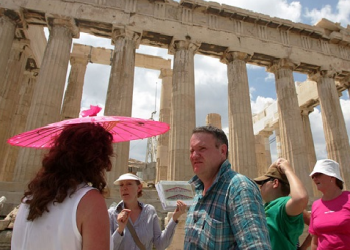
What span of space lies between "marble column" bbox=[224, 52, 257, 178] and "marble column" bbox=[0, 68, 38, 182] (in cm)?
1443

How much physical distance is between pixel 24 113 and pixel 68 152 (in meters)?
20.2

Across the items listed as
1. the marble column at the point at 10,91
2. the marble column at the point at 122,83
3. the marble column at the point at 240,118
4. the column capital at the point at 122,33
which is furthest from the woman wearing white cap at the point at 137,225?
the marble column at the point at 10,91

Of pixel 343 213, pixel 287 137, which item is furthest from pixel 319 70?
pixel 343 213

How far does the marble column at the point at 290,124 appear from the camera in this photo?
54.5 ft

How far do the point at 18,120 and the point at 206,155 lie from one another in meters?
19.8

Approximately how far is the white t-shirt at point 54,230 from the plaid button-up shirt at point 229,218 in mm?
941

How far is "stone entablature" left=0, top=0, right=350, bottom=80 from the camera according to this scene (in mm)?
15781

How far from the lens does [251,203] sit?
1.89 m

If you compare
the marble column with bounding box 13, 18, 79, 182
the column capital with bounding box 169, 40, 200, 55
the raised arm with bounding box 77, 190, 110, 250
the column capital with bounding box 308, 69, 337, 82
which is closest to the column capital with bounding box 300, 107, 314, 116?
the column capital with bounding box 308, 69, 337, 82

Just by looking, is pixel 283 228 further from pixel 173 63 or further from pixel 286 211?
pixel 173 63

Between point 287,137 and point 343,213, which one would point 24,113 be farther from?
Result: point 343,213

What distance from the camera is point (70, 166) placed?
1950mm

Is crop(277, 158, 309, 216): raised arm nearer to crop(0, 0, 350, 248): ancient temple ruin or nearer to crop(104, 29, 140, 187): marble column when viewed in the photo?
crop(0, 0, 350, 248): ancient temple ruin

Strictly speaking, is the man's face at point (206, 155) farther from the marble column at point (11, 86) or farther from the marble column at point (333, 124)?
the marble column at point (333, 124)
